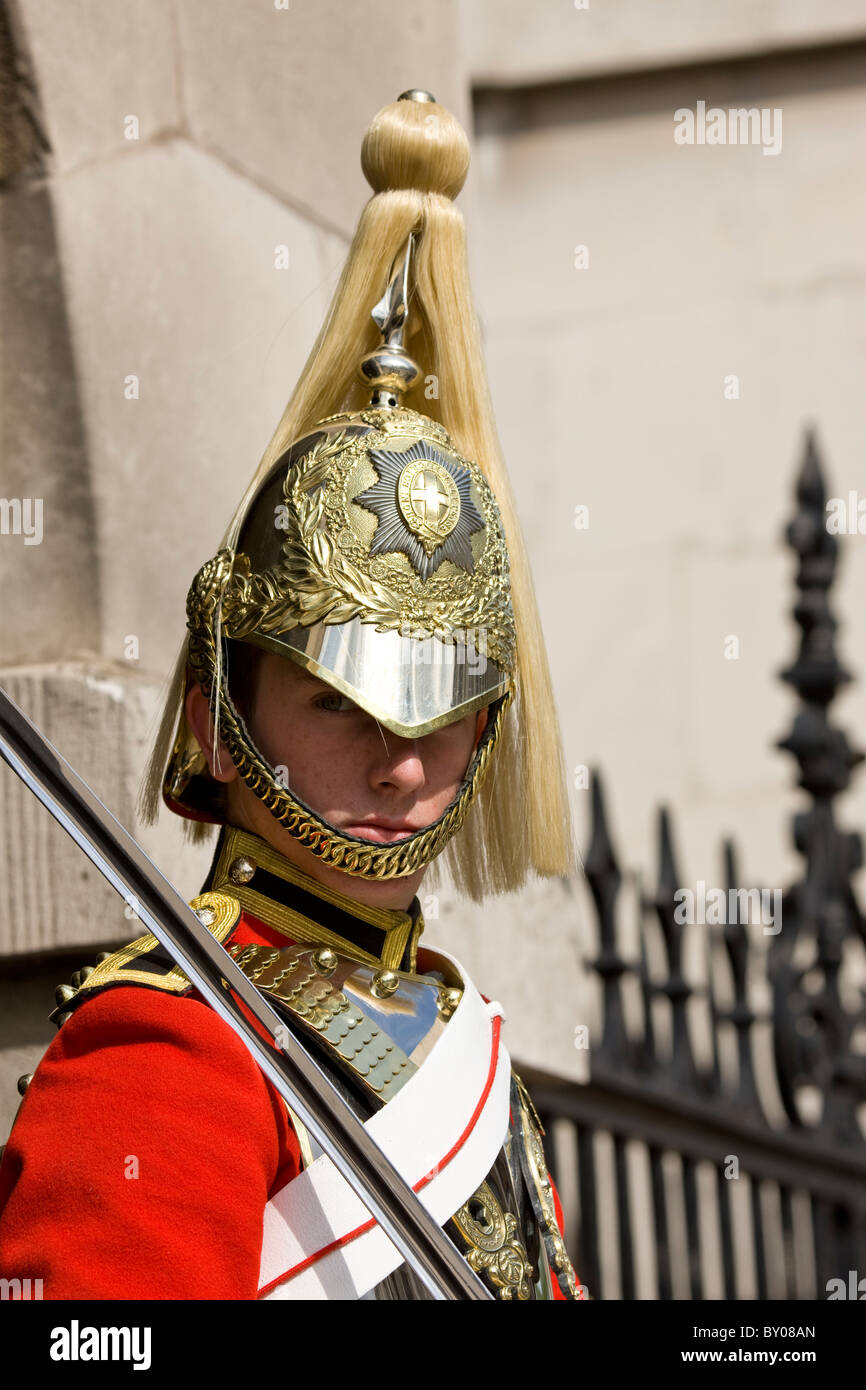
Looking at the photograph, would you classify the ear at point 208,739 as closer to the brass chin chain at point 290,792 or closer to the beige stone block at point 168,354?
the brass chin chain at point 290,792

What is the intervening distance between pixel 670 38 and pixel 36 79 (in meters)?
4.08

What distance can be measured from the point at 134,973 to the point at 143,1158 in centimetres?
24

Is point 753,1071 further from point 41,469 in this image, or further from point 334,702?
point 334,702

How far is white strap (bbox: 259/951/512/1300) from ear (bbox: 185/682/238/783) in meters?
0.44

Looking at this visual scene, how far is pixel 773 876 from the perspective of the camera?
7109mm

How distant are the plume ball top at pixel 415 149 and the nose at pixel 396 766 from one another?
0.88 m

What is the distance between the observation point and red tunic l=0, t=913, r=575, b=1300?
1.89m

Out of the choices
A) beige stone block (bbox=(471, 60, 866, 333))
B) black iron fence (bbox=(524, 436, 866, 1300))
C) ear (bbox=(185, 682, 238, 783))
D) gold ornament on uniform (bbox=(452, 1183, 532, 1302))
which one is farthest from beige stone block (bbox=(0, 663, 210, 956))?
beige stone block (bbox=(471, 60, 866, 333))

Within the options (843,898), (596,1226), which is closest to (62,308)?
(596,1226)

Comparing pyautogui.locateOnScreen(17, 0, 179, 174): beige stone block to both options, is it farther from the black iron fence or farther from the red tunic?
the black iron fence

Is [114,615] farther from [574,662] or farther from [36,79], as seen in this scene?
[574,662]

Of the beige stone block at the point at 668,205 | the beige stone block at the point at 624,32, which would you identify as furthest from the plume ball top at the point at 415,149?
the beige stone block at the point at 624,32

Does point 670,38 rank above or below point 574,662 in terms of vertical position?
above

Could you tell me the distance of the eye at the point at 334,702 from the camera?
7.64 ft
